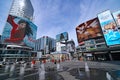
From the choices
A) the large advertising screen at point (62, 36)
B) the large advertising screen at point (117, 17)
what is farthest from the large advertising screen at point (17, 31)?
the large advertising screen at point (117, 17)

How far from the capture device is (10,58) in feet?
201

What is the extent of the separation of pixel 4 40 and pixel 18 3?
180ft

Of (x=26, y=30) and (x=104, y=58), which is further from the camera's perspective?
(x=26, y=30)

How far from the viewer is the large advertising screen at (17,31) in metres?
67.2

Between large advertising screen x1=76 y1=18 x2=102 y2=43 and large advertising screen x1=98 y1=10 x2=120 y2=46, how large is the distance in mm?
7559

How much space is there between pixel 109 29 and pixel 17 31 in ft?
226

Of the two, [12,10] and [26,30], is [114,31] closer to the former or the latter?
[26,30]

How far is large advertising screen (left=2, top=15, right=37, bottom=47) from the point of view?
6719 cm

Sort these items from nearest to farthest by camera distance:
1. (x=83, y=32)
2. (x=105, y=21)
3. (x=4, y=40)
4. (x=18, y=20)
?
1. (x=105, y=21)
2. (x=83, y=32)
3. (x=4, y=40)
4. (x=18, y=20)

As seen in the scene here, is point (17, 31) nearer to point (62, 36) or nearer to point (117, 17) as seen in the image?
point (62, 36)

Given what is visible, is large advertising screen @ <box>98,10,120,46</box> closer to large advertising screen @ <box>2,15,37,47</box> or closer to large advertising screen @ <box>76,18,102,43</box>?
large advertising screen @ <box>76,18,102,43</box>

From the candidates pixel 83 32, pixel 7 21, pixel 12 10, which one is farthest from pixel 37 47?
pixel 83 32

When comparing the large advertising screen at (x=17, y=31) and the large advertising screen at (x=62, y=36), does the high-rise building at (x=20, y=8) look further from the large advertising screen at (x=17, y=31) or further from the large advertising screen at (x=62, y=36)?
the large advertising screen at (x=62, y=36)

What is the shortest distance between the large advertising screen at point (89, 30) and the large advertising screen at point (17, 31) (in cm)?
4622
